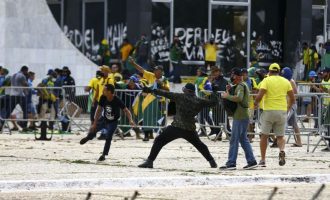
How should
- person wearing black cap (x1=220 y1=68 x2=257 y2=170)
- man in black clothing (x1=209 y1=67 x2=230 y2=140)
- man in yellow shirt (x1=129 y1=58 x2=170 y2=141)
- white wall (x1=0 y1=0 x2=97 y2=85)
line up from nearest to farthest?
person wearing black cap (x1=220 y1=68 x2=257 y2=170)
man in yellow shirt (x1=129 y1=58 x2=170 y2=141)
man in black clothing (x1=209 y1=67 x2=230 y2=140)
white wall (x1=0 y1=0 x2=97 y2=85)

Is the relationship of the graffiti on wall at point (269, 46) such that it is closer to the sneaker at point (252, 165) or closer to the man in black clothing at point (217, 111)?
the man in black clothing at point (217, 111)

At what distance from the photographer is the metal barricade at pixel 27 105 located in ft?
92.3

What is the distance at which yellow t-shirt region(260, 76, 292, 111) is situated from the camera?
18406 mm

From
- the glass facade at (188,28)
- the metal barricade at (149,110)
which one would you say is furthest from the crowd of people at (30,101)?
the glass facade at (188,28)

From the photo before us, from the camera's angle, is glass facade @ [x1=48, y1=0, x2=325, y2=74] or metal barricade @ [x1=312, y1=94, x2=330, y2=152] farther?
glass facade @ [x1=48, y1=0, x2=325, y2=74]

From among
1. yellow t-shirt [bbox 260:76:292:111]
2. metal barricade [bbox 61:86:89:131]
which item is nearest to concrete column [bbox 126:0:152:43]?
metal barricade [bbox 61:86:89:131]

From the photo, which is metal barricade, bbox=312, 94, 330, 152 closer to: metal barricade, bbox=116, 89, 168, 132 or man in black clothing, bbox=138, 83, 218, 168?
man in black clothing, bbox=138, 83, 218, 168

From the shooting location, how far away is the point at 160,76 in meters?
25.2

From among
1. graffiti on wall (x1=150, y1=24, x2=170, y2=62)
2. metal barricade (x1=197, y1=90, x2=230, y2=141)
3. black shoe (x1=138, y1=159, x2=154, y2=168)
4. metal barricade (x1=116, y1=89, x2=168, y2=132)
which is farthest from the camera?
graffiti on wall (x1=150, y1=24, x2=170, y2=62)

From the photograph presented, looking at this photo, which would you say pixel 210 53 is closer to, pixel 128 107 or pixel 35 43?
pixel 35 43

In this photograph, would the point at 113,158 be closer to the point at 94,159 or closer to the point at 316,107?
the point at 94,159

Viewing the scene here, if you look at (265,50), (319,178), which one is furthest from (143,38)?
(319,178)

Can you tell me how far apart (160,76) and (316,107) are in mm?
4051

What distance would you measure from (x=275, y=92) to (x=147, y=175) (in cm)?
323
